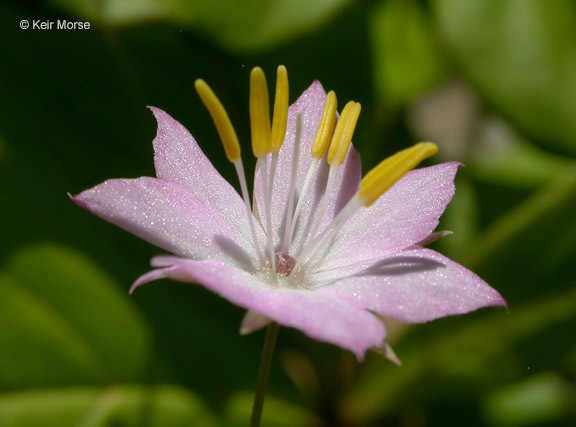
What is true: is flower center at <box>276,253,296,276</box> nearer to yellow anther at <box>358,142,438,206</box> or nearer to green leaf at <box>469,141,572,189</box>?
yellow anther at <box>358,142,438,206</box>

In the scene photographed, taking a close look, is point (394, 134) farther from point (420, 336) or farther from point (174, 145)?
point (174, 145)

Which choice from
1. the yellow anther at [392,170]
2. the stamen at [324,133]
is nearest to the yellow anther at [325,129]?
the stamen at [324,133]

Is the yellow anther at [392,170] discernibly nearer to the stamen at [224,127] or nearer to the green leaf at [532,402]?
the stamen at [224,127]

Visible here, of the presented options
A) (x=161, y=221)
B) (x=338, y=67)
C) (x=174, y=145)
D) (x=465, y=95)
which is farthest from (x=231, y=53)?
(x=465, y=95)

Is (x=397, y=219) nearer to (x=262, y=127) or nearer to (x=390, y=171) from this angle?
(x=390, y=171)

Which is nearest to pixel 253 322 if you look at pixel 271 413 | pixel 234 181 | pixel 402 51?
pixel 271 413
